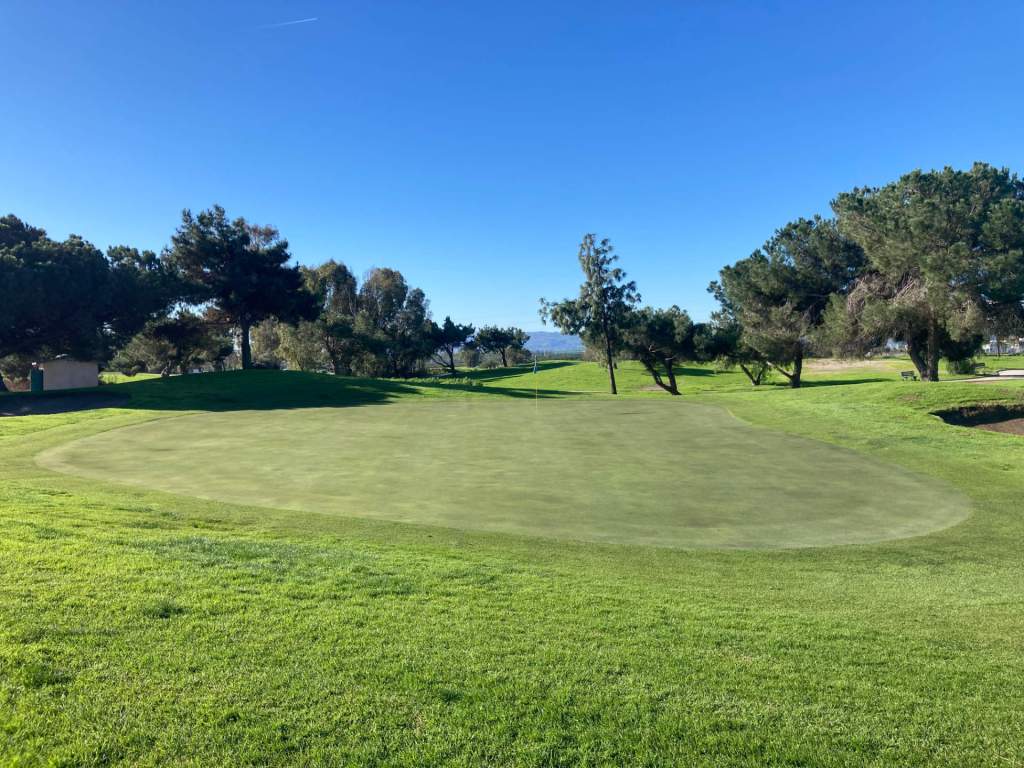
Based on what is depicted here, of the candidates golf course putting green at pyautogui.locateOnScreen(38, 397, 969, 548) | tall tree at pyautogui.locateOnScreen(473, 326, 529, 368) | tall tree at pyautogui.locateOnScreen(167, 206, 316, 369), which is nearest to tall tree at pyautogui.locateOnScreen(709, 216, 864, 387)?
golf course putting green at pyautogui.locateOnScreen(38, 397, 969, 548)

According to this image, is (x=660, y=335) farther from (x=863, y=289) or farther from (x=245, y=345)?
(x=245, y=345)

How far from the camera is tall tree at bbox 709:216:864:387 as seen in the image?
42.7 m

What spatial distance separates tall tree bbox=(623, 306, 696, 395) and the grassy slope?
141 ft

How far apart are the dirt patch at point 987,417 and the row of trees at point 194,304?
1822 inches

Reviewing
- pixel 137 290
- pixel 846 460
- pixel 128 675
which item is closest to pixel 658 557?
pixel 128 675

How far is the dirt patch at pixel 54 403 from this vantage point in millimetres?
29781

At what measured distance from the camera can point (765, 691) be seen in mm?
4383

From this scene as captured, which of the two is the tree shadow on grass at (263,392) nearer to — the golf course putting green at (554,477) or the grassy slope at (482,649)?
the golf course putting green at (554,477)

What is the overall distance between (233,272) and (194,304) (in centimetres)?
508

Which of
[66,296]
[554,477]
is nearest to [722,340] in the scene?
[554,477]

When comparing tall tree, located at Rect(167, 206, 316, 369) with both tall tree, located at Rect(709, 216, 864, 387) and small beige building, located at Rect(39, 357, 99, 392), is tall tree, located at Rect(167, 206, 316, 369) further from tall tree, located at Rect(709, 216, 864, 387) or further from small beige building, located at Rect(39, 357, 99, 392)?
tall tree, located at Rect(709, 216, 864, 387)

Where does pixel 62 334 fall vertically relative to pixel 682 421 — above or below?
above

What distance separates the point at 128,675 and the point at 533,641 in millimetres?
2856

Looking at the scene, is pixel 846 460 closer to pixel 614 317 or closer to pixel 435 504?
pixel 435 504
